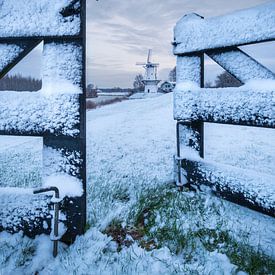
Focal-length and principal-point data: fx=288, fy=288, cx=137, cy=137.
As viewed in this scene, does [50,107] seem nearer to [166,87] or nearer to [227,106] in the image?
[227,106]

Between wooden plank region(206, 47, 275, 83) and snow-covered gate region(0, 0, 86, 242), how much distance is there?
1.27m

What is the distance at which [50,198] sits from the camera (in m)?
1.97

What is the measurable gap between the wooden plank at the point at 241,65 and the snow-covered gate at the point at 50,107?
4.18 feet

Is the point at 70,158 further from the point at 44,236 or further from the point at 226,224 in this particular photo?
the point at 226,224

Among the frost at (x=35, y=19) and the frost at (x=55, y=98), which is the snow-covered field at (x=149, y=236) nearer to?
the frost at (x=55, y=98)

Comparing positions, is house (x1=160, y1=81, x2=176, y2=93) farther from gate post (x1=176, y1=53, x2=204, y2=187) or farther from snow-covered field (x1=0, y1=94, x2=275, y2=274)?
gate post (x1=176, y1=53, x2=204, y2=187)

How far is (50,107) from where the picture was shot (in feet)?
6.23

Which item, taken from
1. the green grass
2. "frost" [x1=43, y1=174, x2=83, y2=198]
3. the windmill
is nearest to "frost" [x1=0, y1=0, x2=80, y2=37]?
"frost" [x1=43, y1=174, x2=83, y2=198]

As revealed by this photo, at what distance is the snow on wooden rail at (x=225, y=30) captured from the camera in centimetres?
221

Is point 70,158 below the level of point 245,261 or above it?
above

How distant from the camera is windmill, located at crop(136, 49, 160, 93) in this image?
57.3 metres

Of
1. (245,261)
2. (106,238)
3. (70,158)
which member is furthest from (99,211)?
(245,261)

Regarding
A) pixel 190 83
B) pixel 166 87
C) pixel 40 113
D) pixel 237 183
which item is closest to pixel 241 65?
pixel 190 83

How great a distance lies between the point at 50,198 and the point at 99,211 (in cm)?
49
